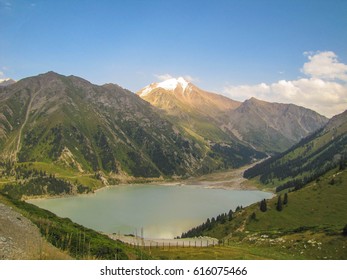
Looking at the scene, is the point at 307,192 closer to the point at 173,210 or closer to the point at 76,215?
the point at 173,210

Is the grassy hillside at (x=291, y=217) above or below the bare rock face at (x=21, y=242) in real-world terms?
below

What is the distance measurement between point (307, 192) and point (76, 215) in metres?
109

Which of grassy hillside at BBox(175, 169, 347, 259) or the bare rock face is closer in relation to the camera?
the bare rock face

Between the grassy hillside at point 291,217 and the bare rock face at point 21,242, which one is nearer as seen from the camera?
the bare rock face at point 21,242

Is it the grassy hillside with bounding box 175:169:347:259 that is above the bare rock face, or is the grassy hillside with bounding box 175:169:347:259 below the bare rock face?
below

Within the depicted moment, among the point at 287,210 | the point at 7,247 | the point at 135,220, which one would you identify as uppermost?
the point at 7,247

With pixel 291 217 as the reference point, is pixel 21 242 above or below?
above

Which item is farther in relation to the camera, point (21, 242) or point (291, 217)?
point (291, 217)
